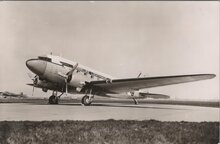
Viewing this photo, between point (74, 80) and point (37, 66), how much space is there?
2.31 metres

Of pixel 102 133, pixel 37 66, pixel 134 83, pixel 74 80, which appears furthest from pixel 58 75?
pixel 102 133

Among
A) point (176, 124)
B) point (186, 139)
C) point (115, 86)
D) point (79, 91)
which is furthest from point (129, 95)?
point (186, 139)

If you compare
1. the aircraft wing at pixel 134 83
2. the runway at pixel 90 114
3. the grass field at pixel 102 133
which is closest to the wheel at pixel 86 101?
the aircraft wing at pixel 134 83

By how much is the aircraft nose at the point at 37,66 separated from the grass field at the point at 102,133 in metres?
7.65

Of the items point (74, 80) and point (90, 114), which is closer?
point (90, 114)

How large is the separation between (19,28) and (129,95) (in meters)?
13.2

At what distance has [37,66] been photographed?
585 inches

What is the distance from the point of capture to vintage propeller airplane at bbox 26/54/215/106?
15.0 metres

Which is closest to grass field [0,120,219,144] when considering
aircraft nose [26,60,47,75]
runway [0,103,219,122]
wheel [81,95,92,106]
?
runway [0,103,219,122]

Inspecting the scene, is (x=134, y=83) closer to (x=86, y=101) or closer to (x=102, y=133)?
(x=86, y=101)

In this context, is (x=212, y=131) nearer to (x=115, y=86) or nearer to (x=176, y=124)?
(x=176, y=124)

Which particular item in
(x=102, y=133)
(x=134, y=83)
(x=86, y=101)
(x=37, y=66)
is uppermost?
(x=37, y=66)

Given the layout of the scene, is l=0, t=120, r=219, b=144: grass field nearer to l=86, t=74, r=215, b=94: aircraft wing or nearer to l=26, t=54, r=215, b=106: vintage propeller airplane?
l=86, t=74, r=215, b=94: aircraft wing

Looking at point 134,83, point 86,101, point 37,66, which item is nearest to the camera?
point 37,66
